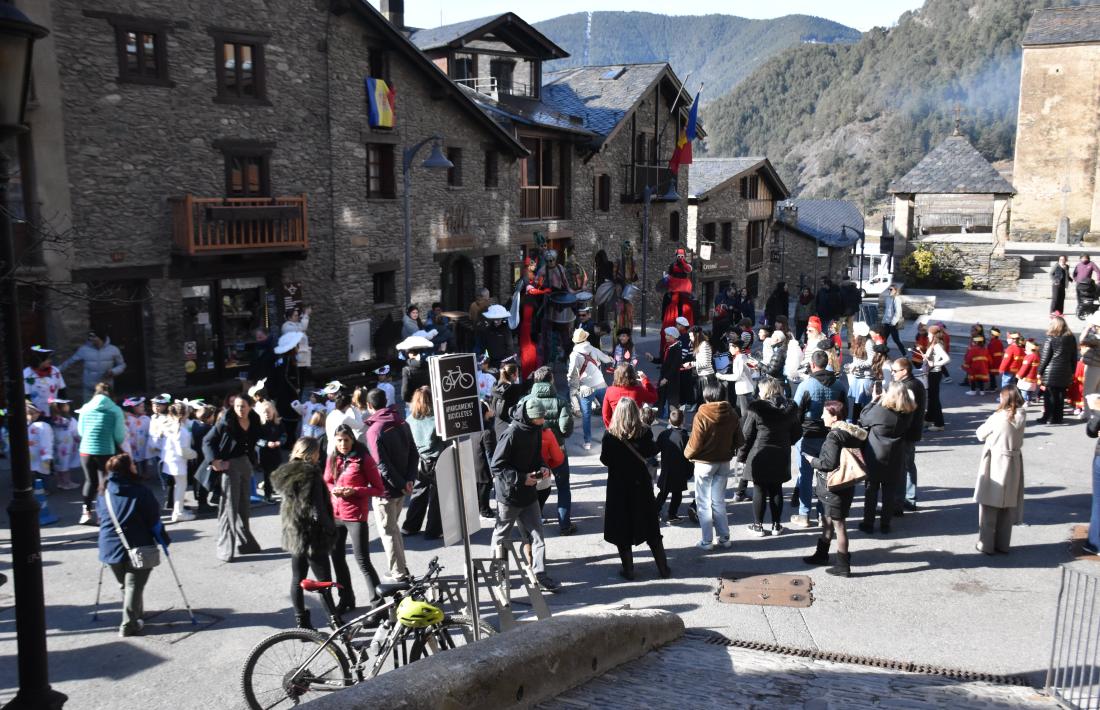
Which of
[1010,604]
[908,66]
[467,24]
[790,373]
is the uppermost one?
[908,66]

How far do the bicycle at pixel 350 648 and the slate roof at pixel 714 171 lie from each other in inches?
1167

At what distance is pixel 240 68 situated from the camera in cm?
1850

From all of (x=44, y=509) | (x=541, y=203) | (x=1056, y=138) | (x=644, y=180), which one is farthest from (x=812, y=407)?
(x=1056, y=138)

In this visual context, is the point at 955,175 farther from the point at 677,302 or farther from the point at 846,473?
the point at 846,473

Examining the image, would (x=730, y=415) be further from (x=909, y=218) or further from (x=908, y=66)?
(x=908, y=66)

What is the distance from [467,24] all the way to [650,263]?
33.0 feet

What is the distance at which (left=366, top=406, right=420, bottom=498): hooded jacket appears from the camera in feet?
30.1

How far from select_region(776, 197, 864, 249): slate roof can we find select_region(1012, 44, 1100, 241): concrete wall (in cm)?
879

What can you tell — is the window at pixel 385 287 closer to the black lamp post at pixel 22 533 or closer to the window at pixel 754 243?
the black lamp post at pixel 22 533

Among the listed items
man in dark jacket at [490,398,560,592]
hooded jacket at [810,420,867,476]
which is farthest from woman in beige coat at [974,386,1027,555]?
man in dark jacket at [490,398,560,592]

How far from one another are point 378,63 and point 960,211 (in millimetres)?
30663

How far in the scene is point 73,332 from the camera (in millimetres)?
16172

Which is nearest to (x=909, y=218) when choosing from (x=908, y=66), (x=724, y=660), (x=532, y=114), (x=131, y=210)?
(x=532, y=114)

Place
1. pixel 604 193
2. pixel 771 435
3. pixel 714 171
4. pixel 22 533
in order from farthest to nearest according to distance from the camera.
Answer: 1. pixel 714 171
2. pixel 604 193
3. pixel 771 435
4. pixel 22 533
